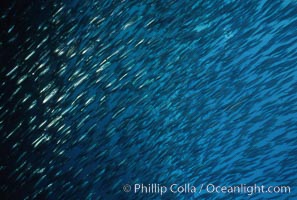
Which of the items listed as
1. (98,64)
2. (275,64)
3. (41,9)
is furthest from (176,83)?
(41,9)

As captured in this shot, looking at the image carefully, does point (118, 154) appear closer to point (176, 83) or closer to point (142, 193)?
point (142, 193)

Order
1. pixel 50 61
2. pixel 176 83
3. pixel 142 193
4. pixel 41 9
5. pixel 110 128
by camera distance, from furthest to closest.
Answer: pixel 142 193 → pixel 110 128 → pixel 176 83 → pixel 50 61 → pixel 41 9

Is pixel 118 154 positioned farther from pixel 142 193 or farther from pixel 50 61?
pixel 50 61

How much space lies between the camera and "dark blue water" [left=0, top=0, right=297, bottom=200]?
7074 millimetres

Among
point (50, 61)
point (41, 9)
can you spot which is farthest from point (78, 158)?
point (41, 9)

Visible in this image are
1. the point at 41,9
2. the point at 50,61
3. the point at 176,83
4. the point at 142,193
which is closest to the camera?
the point at 41,9

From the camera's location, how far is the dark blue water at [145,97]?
23.2ft

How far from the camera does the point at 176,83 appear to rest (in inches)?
324

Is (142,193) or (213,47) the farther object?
(142,193)

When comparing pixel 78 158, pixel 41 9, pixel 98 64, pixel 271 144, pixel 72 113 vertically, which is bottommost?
pixel 271 144

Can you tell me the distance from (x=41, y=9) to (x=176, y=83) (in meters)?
4.23

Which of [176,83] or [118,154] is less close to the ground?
[176,83]

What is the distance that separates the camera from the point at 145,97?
8.36m

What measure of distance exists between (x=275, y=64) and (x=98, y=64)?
5.11 meters
